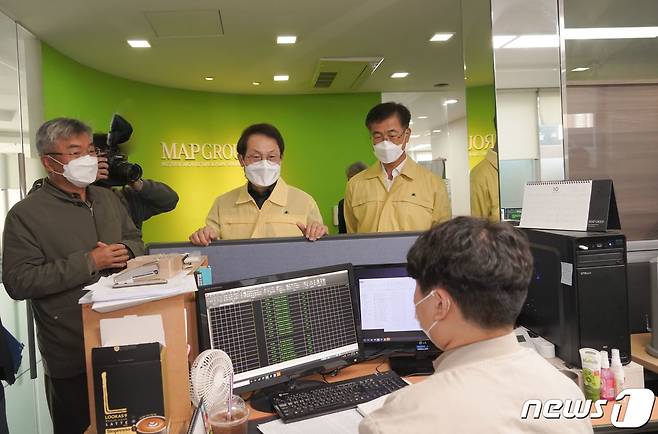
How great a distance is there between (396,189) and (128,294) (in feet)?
5.26

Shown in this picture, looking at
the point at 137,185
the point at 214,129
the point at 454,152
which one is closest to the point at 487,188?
the point at 137,185

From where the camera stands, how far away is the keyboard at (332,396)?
138cm

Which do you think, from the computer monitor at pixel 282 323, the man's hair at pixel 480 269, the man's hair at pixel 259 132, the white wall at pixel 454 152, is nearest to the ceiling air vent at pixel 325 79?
the white wall at pixel 454 152

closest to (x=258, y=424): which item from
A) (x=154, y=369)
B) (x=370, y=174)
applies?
(x=154, y=369)

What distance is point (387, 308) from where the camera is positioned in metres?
1.72

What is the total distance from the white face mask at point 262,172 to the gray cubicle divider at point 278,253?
1.29ft

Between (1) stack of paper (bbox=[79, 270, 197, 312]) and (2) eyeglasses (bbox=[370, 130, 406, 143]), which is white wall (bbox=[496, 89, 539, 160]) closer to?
(2) eyeglasses (bbox=[370, 130, 406, 143])

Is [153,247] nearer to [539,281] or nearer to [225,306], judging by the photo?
[225,306]

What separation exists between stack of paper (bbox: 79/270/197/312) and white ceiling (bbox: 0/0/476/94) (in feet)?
9.47

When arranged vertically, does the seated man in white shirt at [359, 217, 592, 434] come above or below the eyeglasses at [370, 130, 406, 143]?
below

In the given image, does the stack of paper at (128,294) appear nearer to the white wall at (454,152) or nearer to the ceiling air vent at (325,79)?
the ceiling air vent at (325,79)

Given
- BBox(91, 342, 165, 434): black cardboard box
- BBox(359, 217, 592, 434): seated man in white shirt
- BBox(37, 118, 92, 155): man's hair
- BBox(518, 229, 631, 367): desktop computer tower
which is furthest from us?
BBox(37, 118, 92, 155): man's hair

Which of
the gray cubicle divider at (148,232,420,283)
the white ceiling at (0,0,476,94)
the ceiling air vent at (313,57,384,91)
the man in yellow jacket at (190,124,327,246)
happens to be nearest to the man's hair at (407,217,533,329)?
the gray cubicle divider at (148,232,420,283)

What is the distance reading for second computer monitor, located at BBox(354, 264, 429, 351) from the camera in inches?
67.4
